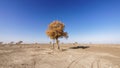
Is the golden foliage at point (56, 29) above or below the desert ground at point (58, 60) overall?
above

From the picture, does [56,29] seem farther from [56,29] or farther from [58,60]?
[58,60]

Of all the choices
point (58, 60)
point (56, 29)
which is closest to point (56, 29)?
point (56, 29)

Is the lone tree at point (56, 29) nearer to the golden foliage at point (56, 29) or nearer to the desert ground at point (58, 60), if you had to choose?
the golden foliage at point (56, 29)

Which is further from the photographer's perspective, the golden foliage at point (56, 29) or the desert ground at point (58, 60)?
the golden foliage at point (56, 29)

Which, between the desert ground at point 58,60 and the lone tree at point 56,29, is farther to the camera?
the lone tree at point 56,29

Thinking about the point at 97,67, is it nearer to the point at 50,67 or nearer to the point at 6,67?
the point at 50,67

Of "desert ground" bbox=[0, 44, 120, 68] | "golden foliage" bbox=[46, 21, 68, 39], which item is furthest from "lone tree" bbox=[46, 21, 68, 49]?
"desert ground" bbox=[0, 44, 120, 68]

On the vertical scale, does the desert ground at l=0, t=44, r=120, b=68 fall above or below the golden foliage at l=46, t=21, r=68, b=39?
below

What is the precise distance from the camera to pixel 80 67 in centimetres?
1231

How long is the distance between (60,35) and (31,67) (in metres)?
23.9

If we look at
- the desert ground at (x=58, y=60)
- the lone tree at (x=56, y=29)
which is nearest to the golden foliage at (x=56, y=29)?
the lone tree at (x=56, y=29)

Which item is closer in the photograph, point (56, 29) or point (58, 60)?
point (58, 60)

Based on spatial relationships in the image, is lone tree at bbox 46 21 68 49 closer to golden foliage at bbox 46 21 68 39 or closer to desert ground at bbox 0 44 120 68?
golden foliage at bbox 46 21 68 39

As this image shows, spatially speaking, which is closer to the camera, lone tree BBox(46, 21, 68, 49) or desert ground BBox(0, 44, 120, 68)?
desert ground BBox(0, 44, 120, 68)
